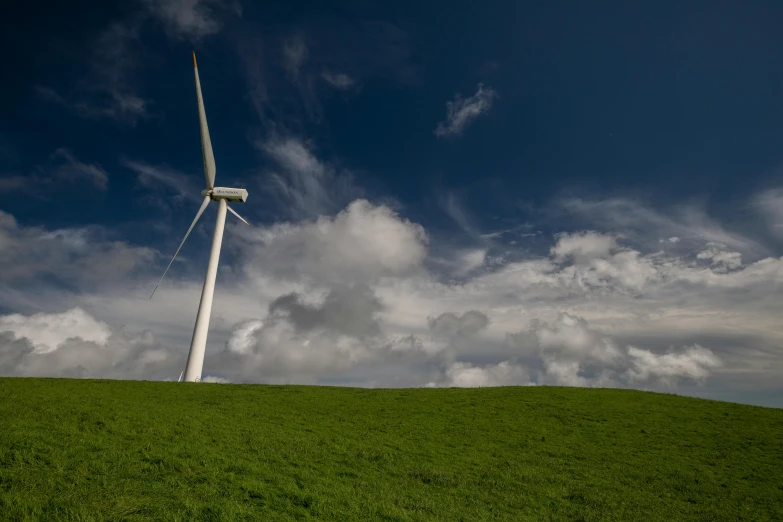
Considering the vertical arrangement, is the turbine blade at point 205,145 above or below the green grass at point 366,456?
above

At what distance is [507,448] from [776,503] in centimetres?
1292

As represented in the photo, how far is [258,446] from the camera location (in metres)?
22.1

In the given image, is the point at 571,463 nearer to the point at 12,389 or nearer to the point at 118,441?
the point at 118,441

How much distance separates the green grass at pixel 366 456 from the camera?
1451 centimetres

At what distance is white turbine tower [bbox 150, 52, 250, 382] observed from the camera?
45.7 m

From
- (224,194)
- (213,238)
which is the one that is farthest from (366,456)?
(224,194)

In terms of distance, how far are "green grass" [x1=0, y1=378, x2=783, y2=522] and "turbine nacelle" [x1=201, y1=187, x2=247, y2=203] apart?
2398 centimetres

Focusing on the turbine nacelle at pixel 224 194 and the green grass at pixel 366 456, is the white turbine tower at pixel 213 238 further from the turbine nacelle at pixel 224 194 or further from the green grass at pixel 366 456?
the green grass at pixel 366 456

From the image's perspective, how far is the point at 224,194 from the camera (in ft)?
181

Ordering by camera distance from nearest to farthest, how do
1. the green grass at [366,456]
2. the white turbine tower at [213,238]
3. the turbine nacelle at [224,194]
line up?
the green grass at [366,456] → the white turbine tower at [213,238] → the turbine nacelle at [224,194]

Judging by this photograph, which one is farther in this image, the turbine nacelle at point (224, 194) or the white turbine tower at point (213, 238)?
the turbine nacelle at point (224, 194)

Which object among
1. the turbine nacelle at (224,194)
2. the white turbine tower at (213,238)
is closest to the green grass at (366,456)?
the white turbine tower at (213,238)

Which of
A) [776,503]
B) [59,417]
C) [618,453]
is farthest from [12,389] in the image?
[776,503]

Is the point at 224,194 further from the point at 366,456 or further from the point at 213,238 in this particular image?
the point at 366,456
